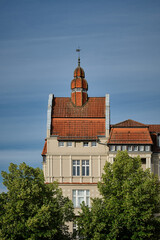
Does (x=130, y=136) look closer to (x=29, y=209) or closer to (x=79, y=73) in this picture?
(x=79, y=73)

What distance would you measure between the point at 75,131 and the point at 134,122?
324 inches

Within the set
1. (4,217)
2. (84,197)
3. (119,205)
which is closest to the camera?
(4,217)

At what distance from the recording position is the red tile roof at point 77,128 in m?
75.3

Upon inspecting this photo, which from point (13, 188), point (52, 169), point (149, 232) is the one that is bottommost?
point (149, 232)

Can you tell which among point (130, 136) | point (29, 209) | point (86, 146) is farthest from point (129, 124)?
point (29, 209)

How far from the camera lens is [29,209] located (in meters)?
57.2

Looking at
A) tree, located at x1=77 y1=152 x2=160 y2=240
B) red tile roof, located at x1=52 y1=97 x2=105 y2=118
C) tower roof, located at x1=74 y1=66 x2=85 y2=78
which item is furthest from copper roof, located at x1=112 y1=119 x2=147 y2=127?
tree, located at x1=77 y1=152 x2=160 y2=240

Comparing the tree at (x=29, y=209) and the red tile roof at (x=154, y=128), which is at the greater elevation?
the red tile roof at (x=154, y=128)

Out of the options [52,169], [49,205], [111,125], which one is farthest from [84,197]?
[49,205]

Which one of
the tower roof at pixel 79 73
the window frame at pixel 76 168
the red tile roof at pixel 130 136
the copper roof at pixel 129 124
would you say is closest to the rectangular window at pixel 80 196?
the window frame at pixel 76 168

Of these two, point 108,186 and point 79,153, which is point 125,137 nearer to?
point 79,153

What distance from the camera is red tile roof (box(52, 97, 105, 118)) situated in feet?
254

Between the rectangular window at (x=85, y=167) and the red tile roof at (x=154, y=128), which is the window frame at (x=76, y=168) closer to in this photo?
the rectangular window at (x=85, y=167)

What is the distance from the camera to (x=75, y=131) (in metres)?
Result: 75.7
